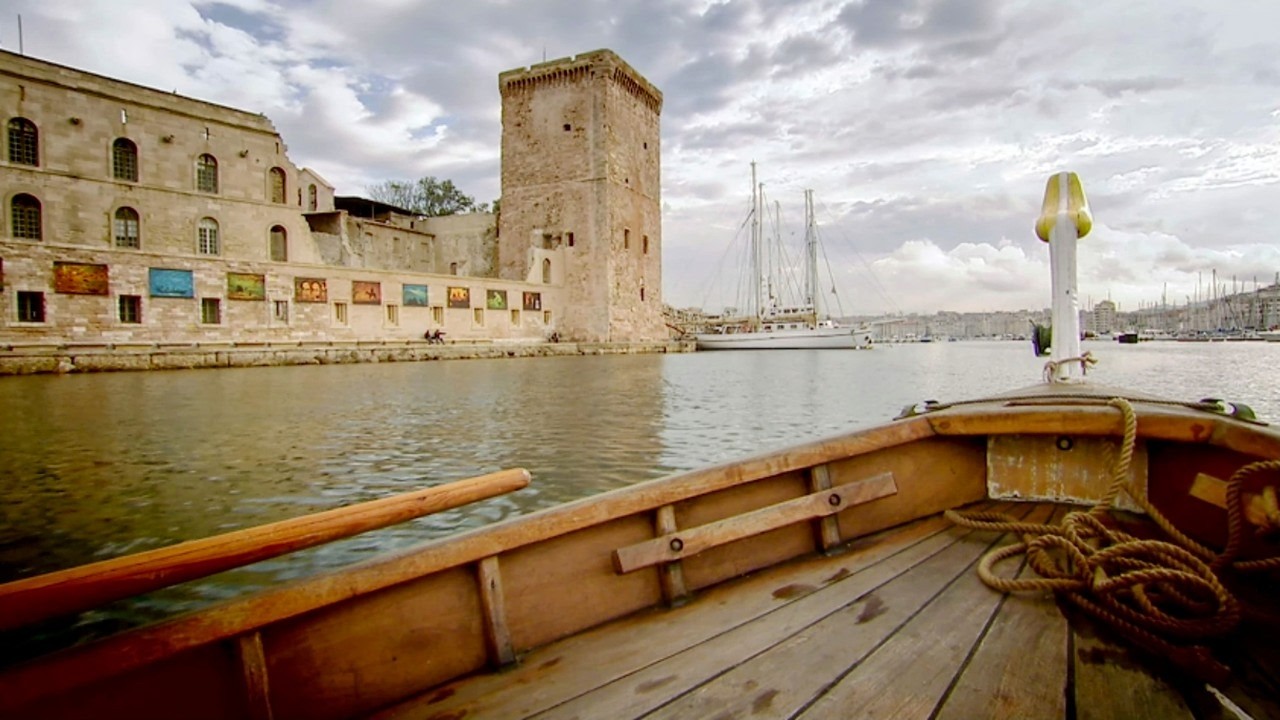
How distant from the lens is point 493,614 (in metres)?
1.95

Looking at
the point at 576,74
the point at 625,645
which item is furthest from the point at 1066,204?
the point at 576,74

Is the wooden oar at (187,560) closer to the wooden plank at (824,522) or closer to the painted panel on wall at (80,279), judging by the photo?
the wooden plank at (824,522)

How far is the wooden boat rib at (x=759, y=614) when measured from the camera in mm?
1561

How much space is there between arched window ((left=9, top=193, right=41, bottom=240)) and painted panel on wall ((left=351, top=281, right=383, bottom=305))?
36.9 ft

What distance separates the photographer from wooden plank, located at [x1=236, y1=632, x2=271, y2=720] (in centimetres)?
158

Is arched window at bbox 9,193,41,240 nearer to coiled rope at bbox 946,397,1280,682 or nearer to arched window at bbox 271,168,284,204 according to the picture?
arched window at bbox 271,168,284,204

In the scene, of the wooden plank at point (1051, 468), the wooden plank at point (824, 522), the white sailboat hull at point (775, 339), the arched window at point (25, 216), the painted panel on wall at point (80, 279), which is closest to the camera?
the wooden plank at point (824, 522)

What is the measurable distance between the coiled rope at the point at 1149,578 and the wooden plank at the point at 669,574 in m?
1.06

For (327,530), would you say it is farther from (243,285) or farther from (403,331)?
(403,331)

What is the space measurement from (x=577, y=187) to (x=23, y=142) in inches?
1012

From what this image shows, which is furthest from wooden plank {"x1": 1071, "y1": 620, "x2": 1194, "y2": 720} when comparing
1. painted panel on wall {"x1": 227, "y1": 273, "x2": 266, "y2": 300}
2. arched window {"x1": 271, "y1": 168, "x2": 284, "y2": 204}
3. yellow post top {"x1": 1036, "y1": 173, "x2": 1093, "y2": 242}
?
arched window {"x1": 271, "y1": 168, "x2": 284, "y2": 204}

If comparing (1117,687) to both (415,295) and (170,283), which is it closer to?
(170,283)

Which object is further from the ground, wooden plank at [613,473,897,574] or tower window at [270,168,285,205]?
tower window at [270,168,285,205]

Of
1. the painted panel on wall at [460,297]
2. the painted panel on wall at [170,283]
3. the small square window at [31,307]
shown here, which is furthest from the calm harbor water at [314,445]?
the painted panel on wall at [460,297]
